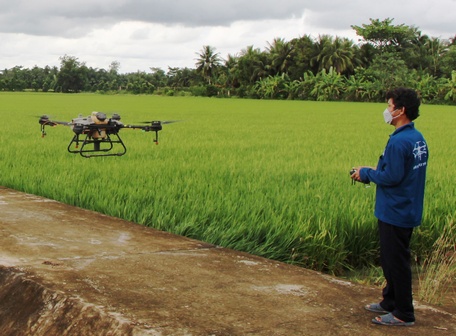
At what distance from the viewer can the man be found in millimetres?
2865

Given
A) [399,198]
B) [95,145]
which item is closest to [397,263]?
[399,198]

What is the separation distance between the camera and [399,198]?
290 cm

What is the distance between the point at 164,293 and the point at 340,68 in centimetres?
4994

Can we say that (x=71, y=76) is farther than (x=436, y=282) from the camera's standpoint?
Yes

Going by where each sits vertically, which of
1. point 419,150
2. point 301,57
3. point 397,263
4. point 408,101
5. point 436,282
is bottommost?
point 436,282

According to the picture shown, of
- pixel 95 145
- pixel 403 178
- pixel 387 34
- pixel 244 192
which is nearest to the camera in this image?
pixel 403 178

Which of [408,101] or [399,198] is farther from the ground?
[408,101]

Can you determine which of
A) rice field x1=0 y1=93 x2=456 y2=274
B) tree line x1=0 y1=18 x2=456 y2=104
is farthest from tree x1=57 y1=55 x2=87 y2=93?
rice field x1=0 y1=93 x2=456 y2=274

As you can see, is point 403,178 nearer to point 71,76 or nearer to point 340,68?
point 340,68

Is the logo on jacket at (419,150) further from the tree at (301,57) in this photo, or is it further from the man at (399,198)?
the tree at (301,57)

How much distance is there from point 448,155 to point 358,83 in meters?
36.5

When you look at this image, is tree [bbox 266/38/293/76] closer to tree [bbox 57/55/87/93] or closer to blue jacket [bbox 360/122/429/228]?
tree [bbox 57/55/87/93]

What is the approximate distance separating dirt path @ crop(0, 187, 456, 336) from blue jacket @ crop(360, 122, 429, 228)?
0.44m

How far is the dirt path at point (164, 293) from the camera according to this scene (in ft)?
8.84
